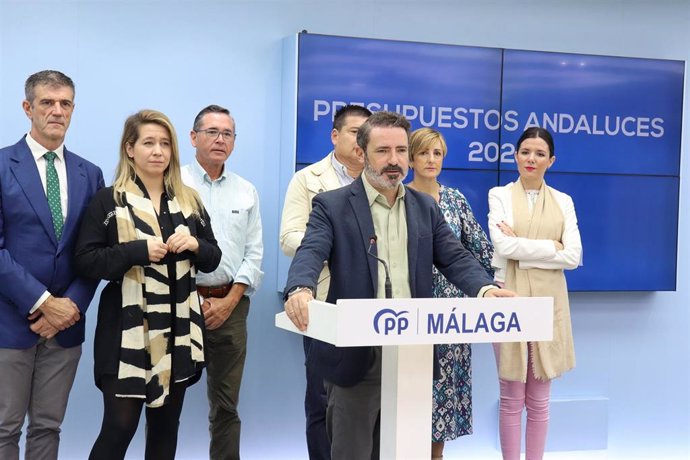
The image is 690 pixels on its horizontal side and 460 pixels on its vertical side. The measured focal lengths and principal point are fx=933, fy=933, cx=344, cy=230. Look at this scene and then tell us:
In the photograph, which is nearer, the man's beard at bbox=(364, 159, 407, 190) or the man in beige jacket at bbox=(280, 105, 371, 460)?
the man's beard at bbox=(364, 159, 407, 190)

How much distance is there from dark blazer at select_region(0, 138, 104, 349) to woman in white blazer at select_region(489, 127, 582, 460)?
1.98 meters

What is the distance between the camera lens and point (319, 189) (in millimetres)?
4191

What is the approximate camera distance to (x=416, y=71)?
17.1 ft

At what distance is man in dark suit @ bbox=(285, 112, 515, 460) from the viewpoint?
10.0 feet

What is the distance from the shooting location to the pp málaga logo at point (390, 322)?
256cm

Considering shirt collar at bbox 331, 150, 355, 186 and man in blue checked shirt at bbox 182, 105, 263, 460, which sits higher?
shirt collar at bbox 331, 150, 355, 186

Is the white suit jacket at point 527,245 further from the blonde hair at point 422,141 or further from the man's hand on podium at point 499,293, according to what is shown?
the man's hand on podium at point 499,293

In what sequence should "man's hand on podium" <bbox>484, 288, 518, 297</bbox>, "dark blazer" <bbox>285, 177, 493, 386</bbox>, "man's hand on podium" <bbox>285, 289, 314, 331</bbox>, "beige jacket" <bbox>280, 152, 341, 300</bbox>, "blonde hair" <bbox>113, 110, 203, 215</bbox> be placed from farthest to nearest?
"beige jacket" <bbox>280, 152, 341, 300</bbox>
"blonde hair" <bbox>113, 110, 203, 215</bbox>
"dark blazer" <bbox>285, 177, 493, 386</bbox>
"man's hand on podium" <bbox>484, 288, 518, 297</bbox>
"man's hand on podium" <bbox>285, 289, 314, 331</bbox>

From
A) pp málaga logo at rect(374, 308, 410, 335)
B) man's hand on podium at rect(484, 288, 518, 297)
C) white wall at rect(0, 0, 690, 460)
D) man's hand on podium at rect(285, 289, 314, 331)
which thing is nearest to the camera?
pp málaga logo at rect(374, 308, 410, 335)

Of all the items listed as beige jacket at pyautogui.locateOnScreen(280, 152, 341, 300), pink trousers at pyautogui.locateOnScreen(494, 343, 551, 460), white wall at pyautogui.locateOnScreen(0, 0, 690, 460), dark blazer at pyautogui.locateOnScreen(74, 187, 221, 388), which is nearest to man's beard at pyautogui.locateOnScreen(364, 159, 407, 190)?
dark blazer at pyautogui.locateOnScreen(74, 187, 221, 388)

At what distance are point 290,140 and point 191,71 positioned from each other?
2.13 ft

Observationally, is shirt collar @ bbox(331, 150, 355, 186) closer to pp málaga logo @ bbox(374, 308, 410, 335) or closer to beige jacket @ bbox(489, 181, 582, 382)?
beige jacket @ bbox(489, 181, 582, 382)

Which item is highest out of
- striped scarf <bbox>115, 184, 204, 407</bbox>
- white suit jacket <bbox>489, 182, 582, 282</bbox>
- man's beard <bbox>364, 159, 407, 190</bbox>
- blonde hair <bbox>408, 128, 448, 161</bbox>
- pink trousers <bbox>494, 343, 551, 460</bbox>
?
blonde hair <bbox>408, 128, 448, 161</bbox>

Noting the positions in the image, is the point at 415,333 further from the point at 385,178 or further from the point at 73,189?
the point at 73,189
